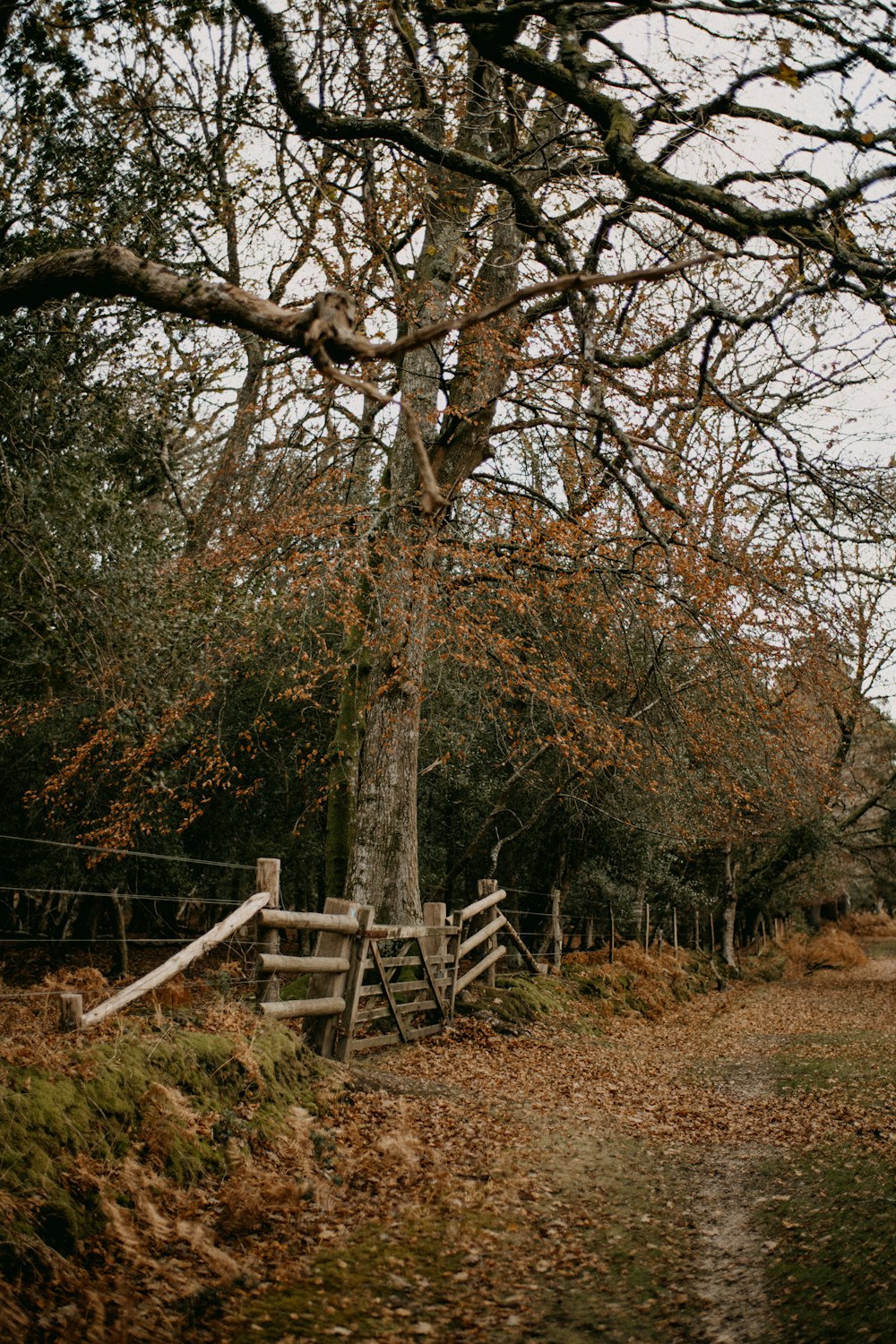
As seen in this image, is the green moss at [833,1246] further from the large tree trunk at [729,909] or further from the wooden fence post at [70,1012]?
the large tree trunk at [729,909]

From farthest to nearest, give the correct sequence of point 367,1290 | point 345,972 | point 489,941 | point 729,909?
point 729,909 → point 489,941 → point 345,972 → point 367,1290

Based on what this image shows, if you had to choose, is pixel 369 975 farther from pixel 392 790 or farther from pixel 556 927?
pixel 556 927

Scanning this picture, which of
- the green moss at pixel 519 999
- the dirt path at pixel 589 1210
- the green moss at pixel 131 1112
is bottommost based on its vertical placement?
Result: the green moss at pixel 519 999

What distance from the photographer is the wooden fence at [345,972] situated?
6.66m

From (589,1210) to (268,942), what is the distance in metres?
3.04

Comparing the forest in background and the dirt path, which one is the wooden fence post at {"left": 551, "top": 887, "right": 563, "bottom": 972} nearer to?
the forest in background

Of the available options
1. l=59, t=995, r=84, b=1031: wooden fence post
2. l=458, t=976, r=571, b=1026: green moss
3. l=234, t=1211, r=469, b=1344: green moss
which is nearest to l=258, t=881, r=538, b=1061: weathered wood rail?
l=458, t=976, r=571, b=1026: green moss

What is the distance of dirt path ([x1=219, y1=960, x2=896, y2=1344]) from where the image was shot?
154 inches

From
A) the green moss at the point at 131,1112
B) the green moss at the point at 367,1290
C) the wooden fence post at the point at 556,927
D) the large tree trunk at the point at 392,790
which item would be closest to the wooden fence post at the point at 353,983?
the green moss at the point at 131,1112

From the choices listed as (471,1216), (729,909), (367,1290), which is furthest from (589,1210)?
(729,909)

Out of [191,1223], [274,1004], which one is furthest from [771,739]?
[191,1223]

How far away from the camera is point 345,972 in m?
8.27

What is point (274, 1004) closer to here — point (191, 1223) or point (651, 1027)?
point (191, 1223)

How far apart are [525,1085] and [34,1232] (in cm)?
566
